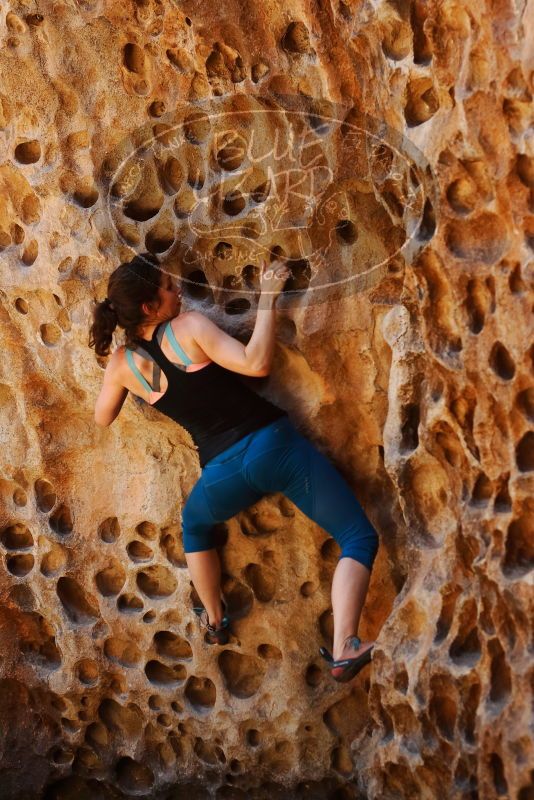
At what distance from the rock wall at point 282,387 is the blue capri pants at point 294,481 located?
0.62 ft

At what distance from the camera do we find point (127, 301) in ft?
10.9

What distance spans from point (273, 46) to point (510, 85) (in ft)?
3.09

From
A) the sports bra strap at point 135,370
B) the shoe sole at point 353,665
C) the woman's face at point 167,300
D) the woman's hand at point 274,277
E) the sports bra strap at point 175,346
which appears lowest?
the shoe sole at point 353,665

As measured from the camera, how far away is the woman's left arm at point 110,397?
3506 millimetres

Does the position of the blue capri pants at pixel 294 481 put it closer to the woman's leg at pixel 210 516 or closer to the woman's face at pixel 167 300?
the woman's leg at pixel 210 516

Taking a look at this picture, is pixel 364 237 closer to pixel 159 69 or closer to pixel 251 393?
pixel 251 393

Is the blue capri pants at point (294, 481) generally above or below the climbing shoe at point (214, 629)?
above

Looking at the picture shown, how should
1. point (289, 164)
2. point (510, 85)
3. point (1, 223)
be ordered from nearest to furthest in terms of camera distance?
point (510, 85)
point (289, 164)
point (1, 223)

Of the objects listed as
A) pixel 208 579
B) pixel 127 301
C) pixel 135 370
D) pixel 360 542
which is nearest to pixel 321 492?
pixel 360 542

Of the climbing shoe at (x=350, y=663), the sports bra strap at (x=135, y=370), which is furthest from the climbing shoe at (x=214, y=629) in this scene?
the sports bra strap at (x=135, y=370)

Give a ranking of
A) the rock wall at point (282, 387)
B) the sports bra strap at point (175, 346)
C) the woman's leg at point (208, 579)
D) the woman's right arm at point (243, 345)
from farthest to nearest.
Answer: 1. the woman's leg at point (208, 579)
2. the sports bra strap at point (175, 346)
3. the woman's right arm at point (243, 345)
4. the rock wall at point (282, 387)

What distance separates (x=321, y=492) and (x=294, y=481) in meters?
0.09

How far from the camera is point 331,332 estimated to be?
11.4 ft

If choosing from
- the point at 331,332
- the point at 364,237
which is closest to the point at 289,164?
the point at 364,237
